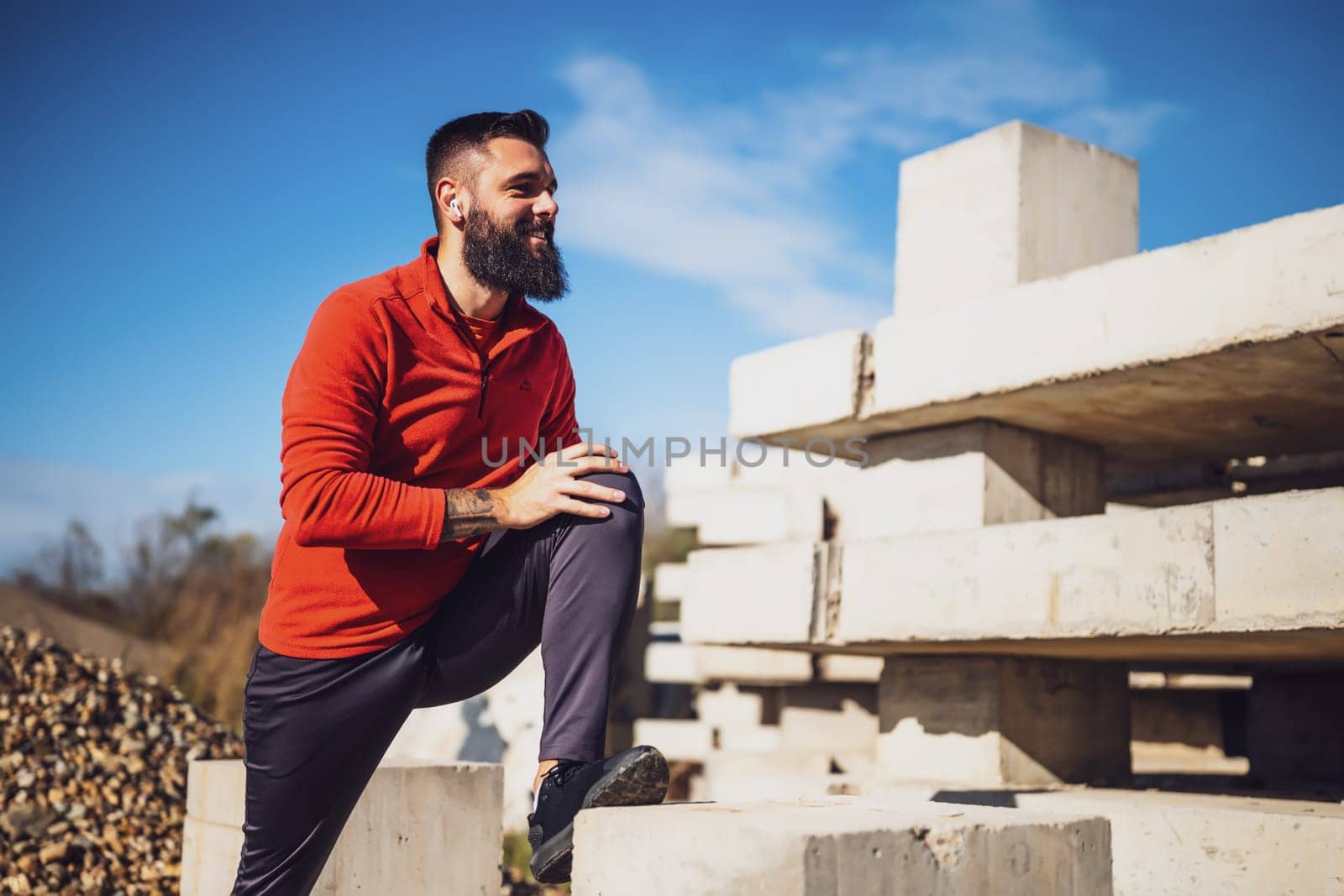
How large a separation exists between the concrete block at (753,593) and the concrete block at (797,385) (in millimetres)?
528

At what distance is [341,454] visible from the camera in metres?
2.60

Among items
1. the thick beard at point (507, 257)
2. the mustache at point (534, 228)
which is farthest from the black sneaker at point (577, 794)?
the mustache at point (534, 228)

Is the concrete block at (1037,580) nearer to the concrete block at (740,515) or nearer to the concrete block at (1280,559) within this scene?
the concrete block at (1280,559)

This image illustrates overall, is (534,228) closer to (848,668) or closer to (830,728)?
(848,668)

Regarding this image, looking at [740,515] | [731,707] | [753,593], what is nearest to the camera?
[753,593]

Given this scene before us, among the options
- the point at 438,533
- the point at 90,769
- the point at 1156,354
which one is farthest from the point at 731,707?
the point at 438,533

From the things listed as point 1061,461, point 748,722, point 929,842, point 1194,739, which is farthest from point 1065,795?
point 748,722

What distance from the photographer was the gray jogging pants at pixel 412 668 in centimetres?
265

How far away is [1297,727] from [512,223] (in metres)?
4.67

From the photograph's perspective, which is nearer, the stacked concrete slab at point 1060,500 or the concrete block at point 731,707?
the stacked concrete slab at point 1060,500

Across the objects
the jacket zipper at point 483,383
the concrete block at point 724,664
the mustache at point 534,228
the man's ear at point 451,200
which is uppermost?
the man's ear at point 451,200

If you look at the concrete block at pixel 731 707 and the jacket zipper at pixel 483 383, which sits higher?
the jacket zipper at pixel 483 383

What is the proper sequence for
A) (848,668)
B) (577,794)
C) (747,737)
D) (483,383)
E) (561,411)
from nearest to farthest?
(577,794) < (483,383) < (561,411) < (848,668) < (747,737)

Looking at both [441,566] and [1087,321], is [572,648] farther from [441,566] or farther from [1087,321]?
[1087,321]
